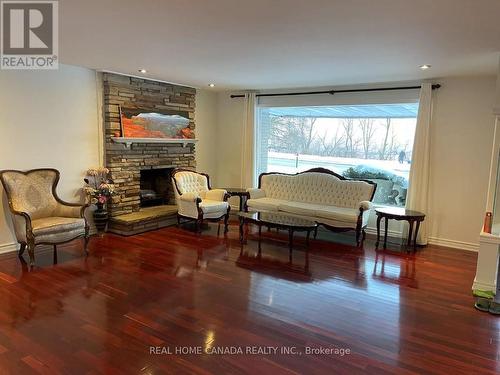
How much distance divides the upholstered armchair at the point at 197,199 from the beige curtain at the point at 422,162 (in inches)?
120

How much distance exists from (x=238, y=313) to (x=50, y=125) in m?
3.82

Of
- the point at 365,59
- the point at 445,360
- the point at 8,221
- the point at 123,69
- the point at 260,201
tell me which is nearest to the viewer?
the point at 445,360

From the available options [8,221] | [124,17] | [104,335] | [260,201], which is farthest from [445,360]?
[8,221]

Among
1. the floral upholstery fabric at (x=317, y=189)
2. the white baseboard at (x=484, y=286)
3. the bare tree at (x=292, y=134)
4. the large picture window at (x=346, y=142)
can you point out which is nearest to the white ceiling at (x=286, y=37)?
the large picture window at (x=346, y=142)

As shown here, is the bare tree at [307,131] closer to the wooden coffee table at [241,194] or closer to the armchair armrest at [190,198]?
the wooden coffee table at [241,194]

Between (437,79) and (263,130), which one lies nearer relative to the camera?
(437,79)

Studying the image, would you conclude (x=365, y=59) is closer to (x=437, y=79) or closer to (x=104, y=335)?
(x=437, y=79)

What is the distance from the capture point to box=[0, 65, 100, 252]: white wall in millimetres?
4684

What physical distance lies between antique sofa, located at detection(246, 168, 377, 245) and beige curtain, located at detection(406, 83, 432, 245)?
2.07 ft

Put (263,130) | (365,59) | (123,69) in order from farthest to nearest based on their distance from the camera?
(263,130) < (123,69) < (365,59)

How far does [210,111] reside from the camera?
7.76m

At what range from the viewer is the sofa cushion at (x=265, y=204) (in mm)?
6282

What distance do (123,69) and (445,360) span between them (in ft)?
17.1

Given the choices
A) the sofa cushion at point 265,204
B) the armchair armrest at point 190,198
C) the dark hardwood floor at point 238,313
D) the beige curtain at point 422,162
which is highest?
the beige curtain at point 422,162
